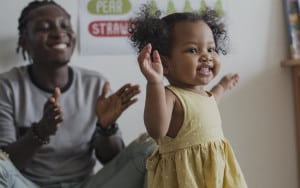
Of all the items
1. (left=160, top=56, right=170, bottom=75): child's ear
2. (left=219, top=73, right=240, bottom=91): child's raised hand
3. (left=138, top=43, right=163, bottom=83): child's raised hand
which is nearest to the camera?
(left=138, top=43, right=163, bottom=83): child's raised hand

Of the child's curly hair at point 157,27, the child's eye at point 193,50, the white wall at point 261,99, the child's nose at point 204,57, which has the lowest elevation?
the white wall at point 261,99

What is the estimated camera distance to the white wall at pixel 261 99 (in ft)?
4.85

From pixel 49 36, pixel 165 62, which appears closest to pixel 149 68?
pixel 165 62

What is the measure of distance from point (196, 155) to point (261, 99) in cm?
70

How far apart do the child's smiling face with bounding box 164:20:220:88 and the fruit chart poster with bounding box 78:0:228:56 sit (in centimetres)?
55

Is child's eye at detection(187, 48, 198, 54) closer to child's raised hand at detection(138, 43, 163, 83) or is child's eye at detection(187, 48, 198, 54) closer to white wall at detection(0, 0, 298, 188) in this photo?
child's raised hand at detection(138, 43, 163, 83)

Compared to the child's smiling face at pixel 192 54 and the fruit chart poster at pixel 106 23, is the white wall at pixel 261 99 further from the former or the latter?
the child's smiling face at pixel 192 54

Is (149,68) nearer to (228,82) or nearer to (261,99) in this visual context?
(228,82)

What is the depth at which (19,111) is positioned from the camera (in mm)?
1247

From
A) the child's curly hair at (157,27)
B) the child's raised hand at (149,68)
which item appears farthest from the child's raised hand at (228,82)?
the child's raised hand at (149,68)

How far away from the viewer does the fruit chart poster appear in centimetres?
141

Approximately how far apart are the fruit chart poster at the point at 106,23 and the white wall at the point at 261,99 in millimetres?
146

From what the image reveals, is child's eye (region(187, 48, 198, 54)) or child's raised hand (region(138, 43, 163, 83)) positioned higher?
child's eye (region(187, 48, 198, 54))

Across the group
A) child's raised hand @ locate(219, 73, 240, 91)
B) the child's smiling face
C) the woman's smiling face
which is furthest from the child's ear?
the woman's smiling face
